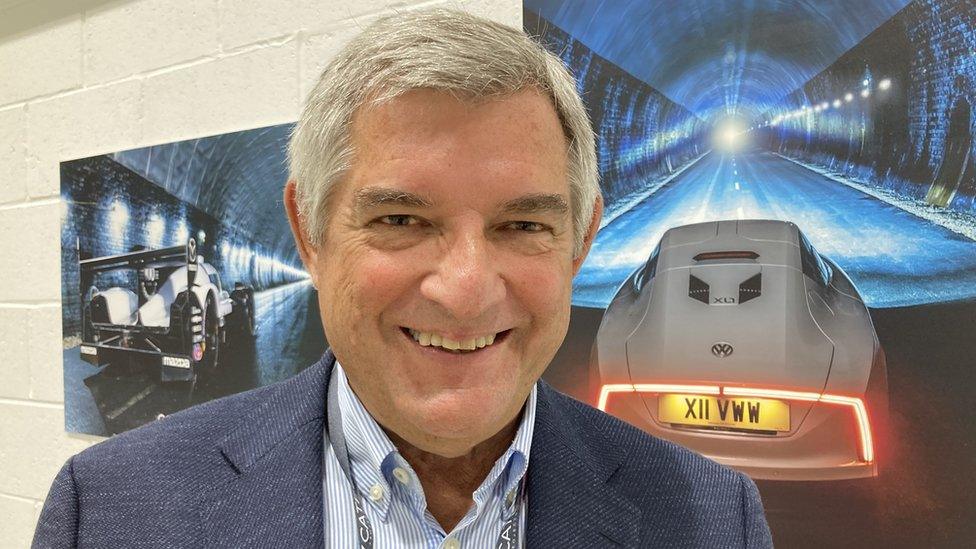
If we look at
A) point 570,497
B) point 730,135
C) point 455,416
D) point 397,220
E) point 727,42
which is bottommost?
point 570,497

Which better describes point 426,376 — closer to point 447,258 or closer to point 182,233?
point 447,258

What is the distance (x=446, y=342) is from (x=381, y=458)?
0.19m

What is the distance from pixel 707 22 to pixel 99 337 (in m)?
1.64

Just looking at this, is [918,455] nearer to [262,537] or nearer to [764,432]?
[764,432]

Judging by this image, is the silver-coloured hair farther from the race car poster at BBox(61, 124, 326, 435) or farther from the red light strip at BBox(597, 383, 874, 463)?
the race car poster at BBox(61, 124, 326, 435)

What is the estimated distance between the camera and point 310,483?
78 cm

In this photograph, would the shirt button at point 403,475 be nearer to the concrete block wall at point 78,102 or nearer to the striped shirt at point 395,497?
the striped shirt at point 395,497

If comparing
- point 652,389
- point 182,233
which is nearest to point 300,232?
point 652,389

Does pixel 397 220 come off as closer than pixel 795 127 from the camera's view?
Yes

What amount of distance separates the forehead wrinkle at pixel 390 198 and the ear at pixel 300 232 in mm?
140

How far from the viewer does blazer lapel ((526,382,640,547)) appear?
80 centimetres

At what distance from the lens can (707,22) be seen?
995 millimetres

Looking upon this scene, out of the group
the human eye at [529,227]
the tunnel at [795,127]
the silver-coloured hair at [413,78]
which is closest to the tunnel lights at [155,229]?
the silver-coloured hair at [413,78]

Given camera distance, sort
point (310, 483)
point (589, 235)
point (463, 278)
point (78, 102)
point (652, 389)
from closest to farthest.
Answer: point (463, 278), point (310, 483), point (589, 235), point (652, 389), point (78, 102)
